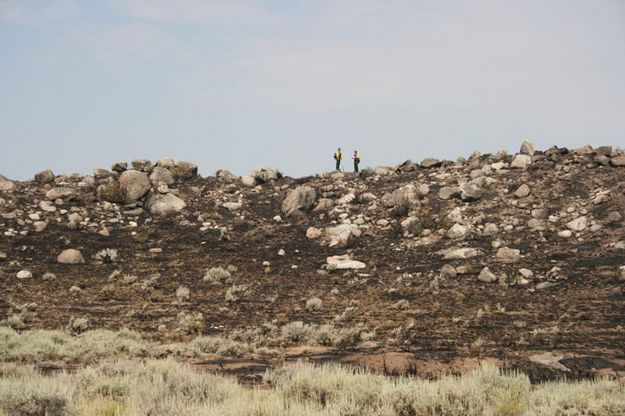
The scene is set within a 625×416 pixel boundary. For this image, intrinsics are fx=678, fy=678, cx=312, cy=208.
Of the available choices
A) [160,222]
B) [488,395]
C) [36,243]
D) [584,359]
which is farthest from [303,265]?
[488,395]

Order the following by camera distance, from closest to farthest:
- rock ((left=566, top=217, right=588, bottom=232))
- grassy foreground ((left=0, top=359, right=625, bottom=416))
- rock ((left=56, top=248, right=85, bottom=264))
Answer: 1. grassy foreground ((left=0, top=359, right=625, bottom=416))
2. rock ((left=566, top=217, right=588, bottom=232))
3. rock ((left=56, top=248, right=85, bottom=264))

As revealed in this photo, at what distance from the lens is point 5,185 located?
97.6 feet

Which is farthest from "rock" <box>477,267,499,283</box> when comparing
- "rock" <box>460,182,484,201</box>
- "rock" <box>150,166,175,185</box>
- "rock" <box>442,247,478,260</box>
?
"rock" <box>150,166,175,185</box>

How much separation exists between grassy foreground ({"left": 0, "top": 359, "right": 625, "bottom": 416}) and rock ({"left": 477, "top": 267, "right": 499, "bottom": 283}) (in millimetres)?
10524

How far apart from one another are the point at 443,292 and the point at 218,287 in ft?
24.2

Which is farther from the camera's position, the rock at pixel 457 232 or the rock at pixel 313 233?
the rock at pixel 313 233

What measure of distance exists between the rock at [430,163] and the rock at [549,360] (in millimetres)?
19148

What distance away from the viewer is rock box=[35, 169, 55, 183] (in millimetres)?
31234

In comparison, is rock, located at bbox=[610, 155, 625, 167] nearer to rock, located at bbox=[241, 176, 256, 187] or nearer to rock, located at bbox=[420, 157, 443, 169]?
rock, located at bbox=[420, 157, 443, 169]

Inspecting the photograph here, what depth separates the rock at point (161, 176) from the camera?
31.3 m

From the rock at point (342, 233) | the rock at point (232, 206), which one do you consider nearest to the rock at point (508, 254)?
the rock at point (342, 233)

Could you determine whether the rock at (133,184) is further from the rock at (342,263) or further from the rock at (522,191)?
the rock at (522,191)

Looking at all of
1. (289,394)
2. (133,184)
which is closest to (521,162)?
(133,184)

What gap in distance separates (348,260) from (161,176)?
1126cm
